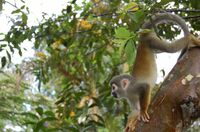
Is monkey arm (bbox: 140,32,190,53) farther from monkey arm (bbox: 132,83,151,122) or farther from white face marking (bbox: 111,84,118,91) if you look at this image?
white face marking (bbox: 111,84,118,91)

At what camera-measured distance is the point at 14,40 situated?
3.13 meters

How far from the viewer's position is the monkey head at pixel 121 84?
127 inches

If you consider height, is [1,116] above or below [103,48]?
below

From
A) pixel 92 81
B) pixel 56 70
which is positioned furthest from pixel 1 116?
pixel 92 81

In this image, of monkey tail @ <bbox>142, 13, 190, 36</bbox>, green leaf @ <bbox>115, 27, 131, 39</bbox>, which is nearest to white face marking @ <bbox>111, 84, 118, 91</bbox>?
monkey tail @ <bbox>142, 13, 190, 36</bbox>

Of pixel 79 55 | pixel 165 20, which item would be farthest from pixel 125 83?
pixel 79 55

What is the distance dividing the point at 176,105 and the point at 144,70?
120cm

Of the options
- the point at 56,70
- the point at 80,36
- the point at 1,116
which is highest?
the point at 80,36

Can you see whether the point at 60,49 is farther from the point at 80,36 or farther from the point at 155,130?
the point at 155,130

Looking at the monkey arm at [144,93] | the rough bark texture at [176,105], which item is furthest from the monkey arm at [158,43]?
the rough bark texture at [176,105]

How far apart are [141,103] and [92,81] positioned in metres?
1.56

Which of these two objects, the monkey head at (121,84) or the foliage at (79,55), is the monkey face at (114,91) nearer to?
the monkey head at (121,84)

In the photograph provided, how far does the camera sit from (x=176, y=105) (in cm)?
193

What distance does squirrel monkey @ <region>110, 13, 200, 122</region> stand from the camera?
2828 millimetres
